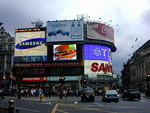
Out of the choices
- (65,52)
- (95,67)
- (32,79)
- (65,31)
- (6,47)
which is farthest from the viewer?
(6,47)

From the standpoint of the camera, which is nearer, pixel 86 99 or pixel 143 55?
pixel 86 99

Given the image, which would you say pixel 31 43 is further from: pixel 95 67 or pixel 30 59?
pixel 95 67

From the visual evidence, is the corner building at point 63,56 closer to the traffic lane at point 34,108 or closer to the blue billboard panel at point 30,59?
the blue billboard panel at point 30,59

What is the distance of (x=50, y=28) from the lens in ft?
267

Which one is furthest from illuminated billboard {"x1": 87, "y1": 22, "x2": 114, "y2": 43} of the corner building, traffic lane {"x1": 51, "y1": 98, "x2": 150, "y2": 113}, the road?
traffic lane {"x1": 51, "y1": 98, "x2": 150, "y2": 113}

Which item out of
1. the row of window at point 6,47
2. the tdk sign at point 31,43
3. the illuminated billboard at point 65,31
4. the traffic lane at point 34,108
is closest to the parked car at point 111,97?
the traffic lane at point 34,108

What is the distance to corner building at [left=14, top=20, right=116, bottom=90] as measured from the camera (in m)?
79.2

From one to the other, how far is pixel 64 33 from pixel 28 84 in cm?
1831

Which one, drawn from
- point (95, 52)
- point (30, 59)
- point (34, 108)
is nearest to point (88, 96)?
point (34, 108)

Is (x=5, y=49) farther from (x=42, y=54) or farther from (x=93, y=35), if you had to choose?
(x=93, y=35)

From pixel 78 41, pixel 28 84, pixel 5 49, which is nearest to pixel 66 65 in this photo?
pixel 78 41

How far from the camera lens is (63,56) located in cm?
7850

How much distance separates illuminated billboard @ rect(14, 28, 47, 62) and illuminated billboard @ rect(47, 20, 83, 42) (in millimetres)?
3031

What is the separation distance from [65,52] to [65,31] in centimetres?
623
